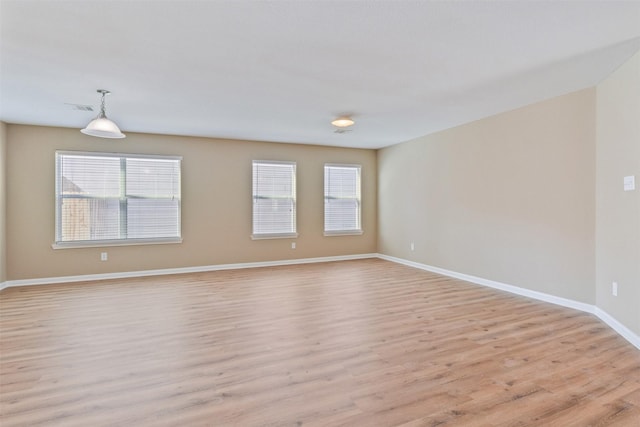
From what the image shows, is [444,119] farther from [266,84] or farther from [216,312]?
[216,312]

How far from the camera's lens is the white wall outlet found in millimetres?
2936

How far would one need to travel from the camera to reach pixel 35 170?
204 inches

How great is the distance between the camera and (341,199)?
7.43 meters

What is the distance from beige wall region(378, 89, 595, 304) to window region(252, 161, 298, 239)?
7.56 ft

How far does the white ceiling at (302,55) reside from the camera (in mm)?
2209

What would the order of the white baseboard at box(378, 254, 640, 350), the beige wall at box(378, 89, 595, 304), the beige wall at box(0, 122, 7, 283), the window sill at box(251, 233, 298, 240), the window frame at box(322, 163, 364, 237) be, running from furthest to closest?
the window frame at box(322, 163, 364, 237)
the window sill at box(251, 233, 298, 240)
the beige wall at box(0, 122, 7, 283)
the beige wall at box(378, 89, 595, 304)
the white baseboard at box(378, 254, 640, 350)

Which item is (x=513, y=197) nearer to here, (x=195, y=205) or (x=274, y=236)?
(x=274, y=236)

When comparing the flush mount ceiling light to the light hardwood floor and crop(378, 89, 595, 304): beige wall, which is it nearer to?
the light hardwood floor

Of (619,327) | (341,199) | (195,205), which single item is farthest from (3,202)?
(619,327)

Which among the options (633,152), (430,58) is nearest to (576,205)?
(633,152)

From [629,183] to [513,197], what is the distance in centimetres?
158

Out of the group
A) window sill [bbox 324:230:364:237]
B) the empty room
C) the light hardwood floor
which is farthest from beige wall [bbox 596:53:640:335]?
window sill [bbox 324:230:364:237]

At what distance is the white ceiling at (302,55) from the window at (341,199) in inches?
106

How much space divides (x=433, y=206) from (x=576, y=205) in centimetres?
241
